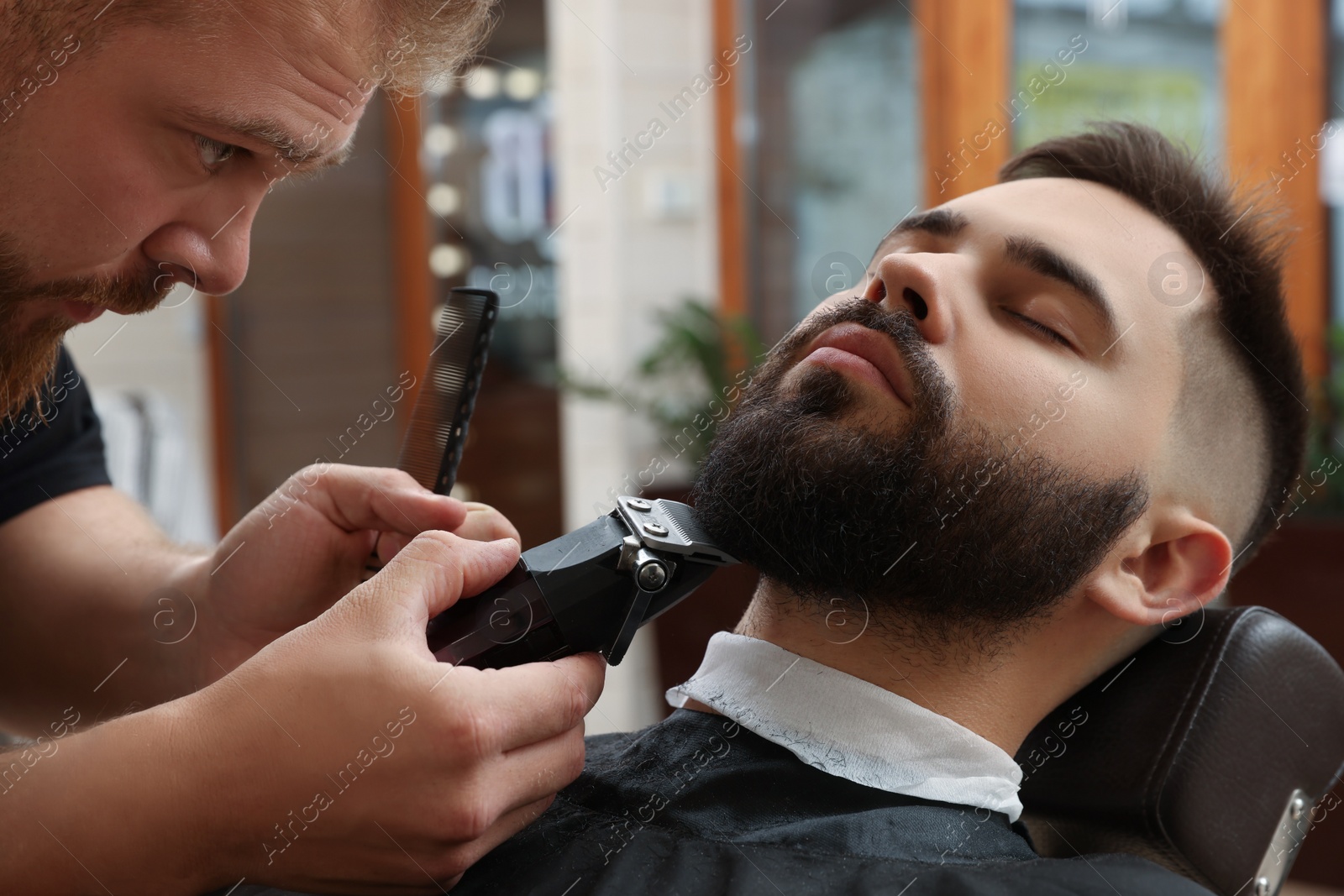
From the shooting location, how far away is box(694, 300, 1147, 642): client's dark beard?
1222 millimetres

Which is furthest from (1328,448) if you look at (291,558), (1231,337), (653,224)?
(291,558)

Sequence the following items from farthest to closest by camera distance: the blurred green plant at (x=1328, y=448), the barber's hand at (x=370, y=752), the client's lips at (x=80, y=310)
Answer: the blurred green plant at (x=1328, y=448)
the client's lips at (x=80, y=310)
the barber's hand at (x=370, y=752)

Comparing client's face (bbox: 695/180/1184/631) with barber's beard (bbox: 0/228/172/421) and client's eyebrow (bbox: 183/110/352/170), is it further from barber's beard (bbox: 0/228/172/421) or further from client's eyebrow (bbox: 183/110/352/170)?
barber's beard (bbox: 0/228/172/421)

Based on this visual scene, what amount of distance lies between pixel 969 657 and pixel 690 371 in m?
2.78

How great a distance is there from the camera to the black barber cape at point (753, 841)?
1074mm

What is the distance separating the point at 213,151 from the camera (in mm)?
1241

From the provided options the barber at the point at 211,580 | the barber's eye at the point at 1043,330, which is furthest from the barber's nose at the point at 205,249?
the barber's eye at the point at 1043,330

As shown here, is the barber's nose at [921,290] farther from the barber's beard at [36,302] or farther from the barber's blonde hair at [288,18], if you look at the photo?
the barber's beard at [36,302]

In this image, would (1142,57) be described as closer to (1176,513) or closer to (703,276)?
(703,276)

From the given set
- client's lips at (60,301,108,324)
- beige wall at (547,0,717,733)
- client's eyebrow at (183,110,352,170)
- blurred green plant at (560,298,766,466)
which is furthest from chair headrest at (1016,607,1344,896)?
beige wall at (547,0,717,733)

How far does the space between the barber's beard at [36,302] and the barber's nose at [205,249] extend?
0.04m

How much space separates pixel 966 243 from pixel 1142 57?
238cm

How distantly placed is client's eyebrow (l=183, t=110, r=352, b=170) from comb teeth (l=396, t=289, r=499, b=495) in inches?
8.6

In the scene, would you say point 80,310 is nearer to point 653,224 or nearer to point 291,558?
point 291,558
